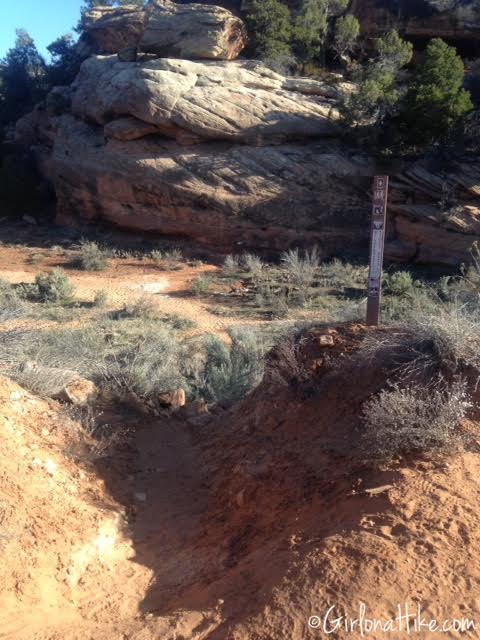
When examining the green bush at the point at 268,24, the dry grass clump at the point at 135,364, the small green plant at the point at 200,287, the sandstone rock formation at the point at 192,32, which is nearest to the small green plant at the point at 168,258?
the small green plant at the point at 200,287

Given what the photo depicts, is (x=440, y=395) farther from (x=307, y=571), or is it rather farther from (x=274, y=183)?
(x=274, y=183)

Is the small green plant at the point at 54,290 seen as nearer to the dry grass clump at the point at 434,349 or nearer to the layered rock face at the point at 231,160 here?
the layered rock face at the point at 231,160

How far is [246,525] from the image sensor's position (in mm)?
3553

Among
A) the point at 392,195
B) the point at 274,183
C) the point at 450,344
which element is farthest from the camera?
the point at 274,183

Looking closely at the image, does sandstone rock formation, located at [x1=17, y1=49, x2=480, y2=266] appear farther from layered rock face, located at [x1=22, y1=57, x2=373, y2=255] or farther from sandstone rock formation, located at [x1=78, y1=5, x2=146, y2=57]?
sandstone rock formation, located at [x1=78, y1=5, x2=146, y2=57]

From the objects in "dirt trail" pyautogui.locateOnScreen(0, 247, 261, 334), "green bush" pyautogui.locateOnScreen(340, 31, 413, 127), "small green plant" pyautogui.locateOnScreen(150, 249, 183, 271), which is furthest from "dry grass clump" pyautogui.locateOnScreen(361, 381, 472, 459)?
"green bush" pyautogui.locateOnScreen(340, 31, 413, 127)

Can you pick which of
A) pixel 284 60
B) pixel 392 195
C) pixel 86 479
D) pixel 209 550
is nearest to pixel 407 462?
pixel 209 550

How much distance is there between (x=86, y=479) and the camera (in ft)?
13.7

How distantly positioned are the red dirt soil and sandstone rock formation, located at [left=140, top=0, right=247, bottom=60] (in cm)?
1631

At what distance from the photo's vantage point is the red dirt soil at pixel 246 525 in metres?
2.47

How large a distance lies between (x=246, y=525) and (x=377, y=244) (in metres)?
2.92

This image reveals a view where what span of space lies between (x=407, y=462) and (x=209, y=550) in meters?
1.33

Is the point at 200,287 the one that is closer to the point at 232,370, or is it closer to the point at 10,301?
the point at 10,301

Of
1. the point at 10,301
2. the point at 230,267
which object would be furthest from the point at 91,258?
the point at 10,301
